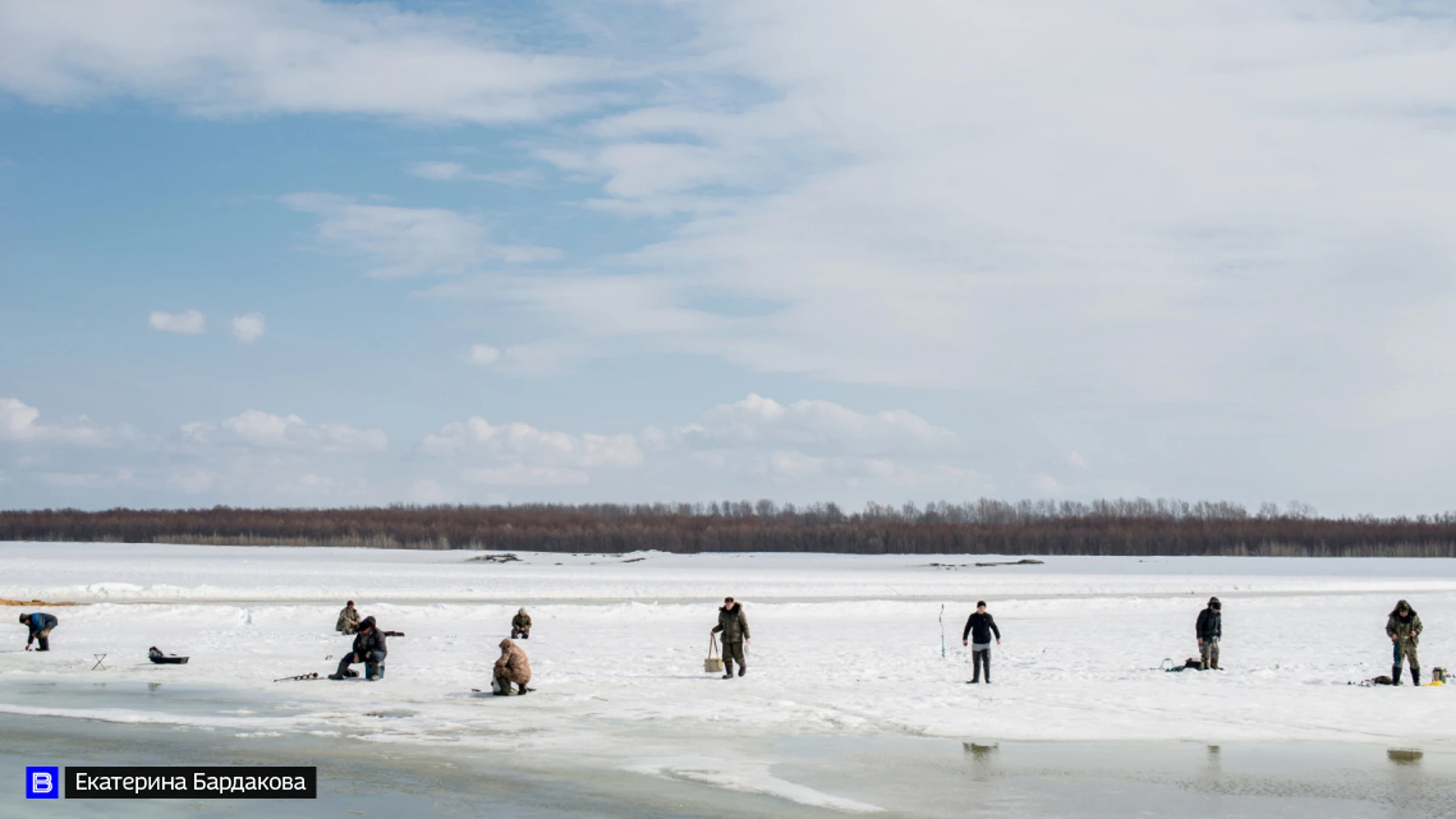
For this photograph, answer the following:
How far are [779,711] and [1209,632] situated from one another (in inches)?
365

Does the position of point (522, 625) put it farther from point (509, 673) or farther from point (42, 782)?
point (42, 782)

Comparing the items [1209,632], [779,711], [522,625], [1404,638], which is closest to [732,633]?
[779,711]

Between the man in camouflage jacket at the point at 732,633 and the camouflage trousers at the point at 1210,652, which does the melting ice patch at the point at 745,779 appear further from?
the camouflage trousers at the point at 1210,652

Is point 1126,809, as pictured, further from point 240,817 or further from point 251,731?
point 251,731

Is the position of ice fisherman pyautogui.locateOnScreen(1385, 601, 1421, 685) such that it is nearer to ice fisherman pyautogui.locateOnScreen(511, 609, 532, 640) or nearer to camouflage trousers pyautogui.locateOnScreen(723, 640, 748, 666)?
camouflage trousers pyautogui.locateOnScreen(723, 640, 748, 666)

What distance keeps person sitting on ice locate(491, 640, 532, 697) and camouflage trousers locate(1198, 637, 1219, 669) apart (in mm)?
12336

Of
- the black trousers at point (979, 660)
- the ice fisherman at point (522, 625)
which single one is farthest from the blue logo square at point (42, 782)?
the ice fisherman at point (522, 625)

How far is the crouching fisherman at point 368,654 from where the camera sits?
22.0 metres

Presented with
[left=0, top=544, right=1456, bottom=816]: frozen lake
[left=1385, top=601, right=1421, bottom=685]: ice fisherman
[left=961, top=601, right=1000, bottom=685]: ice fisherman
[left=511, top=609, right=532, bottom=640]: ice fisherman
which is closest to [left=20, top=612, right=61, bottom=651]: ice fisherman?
[left=0, top=544, right=1456, bottom=816]: frozen lake

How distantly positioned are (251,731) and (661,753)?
5620 mm

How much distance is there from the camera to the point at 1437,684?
2081 cm

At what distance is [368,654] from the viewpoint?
22031 mm

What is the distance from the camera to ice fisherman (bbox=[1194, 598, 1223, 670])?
22.8 m

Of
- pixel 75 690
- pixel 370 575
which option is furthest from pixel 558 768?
pixel 370 575
